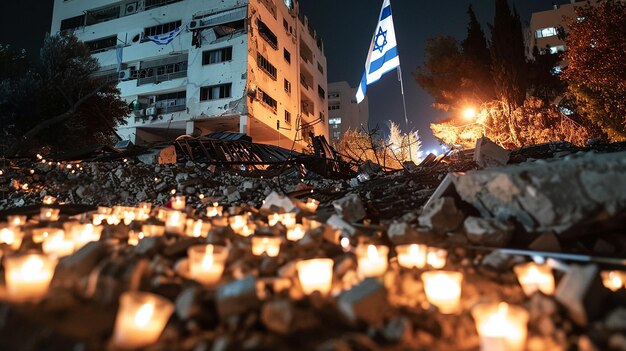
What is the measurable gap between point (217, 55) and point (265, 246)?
21.1m

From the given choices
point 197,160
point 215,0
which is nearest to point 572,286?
point 197,160

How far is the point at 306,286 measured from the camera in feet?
5.42

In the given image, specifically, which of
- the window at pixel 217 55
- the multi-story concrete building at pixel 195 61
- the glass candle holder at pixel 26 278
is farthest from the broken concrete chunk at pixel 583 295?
the window at pixel 217 55

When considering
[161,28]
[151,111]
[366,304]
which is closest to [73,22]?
[161,28]

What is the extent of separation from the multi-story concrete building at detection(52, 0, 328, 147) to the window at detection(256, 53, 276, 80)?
67 mm

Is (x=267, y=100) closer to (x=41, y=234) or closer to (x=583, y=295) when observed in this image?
(x=41, y=234)

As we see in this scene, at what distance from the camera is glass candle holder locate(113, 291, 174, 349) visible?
3.86ft

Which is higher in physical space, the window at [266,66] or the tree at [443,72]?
the window at [266,66]

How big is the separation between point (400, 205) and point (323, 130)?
2818cm

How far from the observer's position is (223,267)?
5.88 ft

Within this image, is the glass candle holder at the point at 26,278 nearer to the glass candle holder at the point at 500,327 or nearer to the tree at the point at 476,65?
the glass candle holder at the point at 500,327

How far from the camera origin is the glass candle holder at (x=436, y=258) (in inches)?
83.3

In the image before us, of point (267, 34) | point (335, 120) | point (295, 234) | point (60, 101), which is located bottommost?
point (295, 234)

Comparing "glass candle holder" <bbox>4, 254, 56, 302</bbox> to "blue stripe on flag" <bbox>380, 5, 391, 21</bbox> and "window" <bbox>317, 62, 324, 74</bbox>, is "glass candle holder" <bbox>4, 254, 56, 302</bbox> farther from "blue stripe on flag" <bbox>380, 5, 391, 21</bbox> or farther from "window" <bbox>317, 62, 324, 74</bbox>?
"window" <bbox>317, 62, 324, 74</bbox>
